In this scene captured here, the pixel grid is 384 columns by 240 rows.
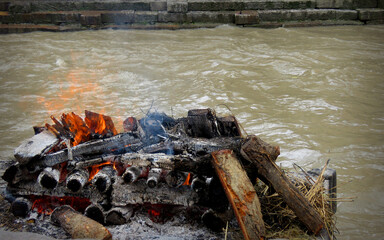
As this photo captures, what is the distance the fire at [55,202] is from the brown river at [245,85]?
2143 mm

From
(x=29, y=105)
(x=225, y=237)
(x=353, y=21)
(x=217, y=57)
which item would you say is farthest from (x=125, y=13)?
(x=225, y=237)

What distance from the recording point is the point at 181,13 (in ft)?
41.3

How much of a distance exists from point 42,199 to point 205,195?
4.95ft

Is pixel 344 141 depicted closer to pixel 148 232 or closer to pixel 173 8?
pixel 148 232

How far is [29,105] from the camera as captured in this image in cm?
648

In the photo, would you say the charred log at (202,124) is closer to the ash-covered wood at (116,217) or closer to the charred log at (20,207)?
the ash-covered wood at (116,217)

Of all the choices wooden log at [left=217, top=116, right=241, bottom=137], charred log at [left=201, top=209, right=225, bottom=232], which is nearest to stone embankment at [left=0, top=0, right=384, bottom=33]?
wooden log at [left=217, top=116, right=241, bottom=137]

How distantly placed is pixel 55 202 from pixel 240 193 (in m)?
1.72

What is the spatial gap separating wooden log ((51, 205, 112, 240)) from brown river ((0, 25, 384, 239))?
2.32m

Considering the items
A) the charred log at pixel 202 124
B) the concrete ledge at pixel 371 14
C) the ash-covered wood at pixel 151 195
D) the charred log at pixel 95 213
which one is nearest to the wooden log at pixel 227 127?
the charred log at pixel 202 124

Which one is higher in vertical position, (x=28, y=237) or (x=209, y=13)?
(x=209, y=13)

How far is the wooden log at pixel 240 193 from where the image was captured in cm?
242

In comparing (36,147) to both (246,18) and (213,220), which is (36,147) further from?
(246,18)

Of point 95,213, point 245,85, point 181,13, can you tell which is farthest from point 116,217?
point 181,13
